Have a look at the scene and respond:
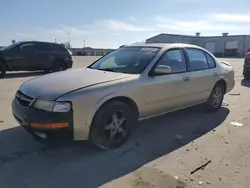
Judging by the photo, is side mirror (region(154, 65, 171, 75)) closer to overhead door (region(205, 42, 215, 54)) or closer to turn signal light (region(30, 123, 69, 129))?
turn signal light (region(30, 123, 69, 129))

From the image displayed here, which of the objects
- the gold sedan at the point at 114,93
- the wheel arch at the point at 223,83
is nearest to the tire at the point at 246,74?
the wheel arch at the point at 223,83

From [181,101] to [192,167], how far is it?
178cm

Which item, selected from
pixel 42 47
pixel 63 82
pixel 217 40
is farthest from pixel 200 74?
pixel 217 40

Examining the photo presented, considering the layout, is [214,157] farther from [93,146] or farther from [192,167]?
[93,146]

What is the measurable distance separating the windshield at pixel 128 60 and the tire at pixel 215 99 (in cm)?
201

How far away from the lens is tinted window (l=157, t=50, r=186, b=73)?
477 cm

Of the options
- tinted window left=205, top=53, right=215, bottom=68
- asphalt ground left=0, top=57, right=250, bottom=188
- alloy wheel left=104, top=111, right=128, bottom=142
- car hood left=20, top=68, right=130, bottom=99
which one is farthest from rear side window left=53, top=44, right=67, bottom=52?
alloy wheel left=104, top=111, right=128, bottom=142

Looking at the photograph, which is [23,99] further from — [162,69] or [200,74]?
[200,74]

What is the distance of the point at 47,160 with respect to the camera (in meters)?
3.60

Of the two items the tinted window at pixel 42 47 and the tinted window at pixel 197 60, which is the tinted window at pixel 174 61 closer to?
the tinted window at pixel 197 60

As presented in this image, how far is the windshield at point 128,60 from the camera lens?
4.52m

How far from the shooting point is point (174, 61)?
196 inches

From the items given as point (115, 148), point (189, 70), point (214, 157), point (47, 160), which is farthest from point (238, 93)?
point (47, 160)

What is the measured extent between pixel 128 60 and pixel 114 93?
1.18 m
